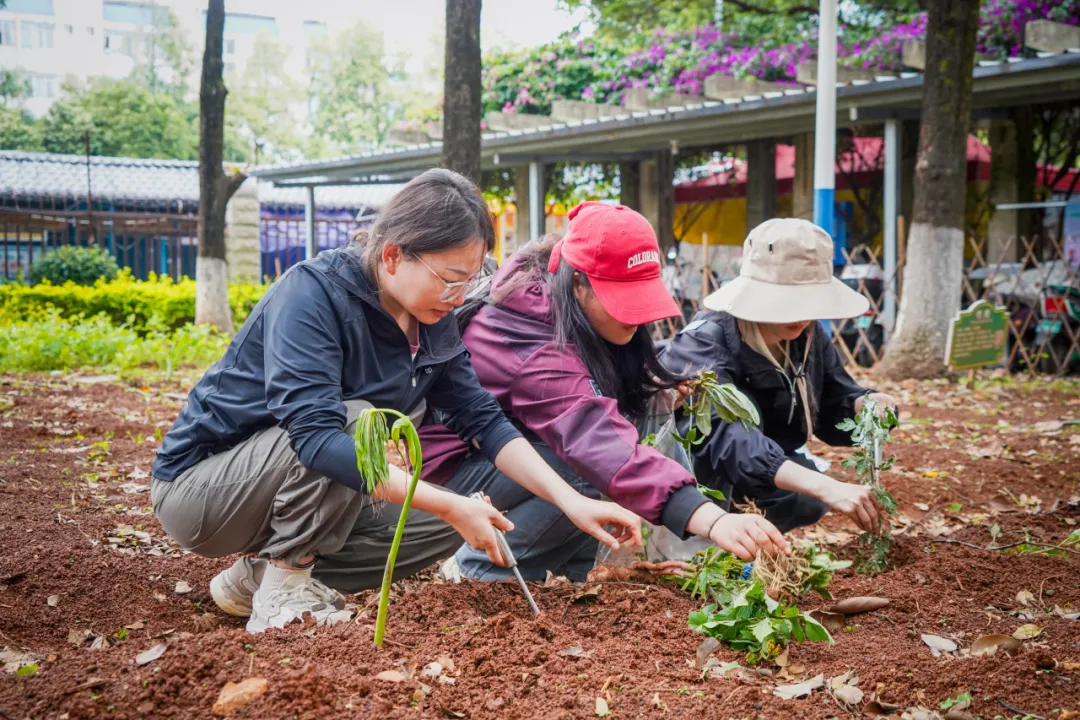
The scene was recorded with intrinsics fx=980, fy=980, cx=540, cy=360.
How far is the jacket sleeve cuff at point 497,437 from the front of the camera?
249 cm

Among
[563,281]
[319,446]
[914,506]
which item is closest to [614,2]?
[914,506]

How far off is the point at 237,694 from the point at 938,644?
156 cm

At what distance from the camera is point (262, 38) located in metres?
43.3

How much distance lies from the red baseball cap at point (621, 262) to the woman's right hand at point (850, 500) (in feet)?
2.09

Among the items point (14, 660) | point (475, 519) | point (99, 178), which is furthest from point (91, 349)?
point (99, 178)

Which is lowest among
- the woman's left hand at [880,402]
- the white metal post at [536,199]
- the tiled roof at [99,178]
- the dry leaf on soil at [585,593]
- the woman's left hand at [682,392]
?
the dry leaf on soil at [585,593]

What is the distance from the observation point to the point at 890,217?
30.1 feet

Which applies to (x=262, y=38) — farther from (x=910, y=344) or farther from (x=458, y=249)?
(x=458, y=249)

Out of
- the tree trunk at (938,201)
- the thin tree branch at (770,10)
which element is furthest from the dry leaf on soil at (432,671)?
the thin tree branch at (770,10)

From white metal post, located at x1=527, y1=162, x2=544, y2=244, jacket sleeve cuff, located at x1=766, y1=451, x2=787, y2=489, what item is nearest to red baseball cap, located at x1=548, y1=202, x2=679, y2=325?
jacket sleeve cuff, located at x1=766, y1=451, x2=787, y2=489

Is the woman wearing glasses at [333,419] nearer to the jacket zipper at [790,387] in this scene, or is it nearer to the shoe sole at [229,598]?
the shoe sole at [229,598]

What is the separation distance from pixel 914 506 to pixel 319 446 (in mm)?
2767

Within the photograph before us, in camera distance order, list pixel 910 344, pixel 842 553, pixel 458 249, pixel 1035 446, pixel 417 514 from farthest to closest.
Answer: pixel 910 344 < pixel 1035 446 < pixel 842 553 < pixel 417 514 < pixel 458 249

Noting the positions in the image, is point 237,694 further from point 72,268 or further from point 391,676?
point 72,268
